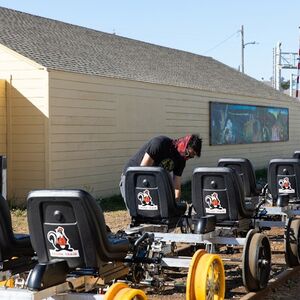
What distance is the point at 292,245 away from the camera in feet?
27.1

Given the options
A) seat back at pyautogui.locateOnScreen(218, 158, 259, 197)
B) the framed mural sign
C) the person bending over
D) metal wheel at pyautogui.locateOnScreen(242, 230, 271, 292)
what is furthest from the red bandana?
the framed mural sign

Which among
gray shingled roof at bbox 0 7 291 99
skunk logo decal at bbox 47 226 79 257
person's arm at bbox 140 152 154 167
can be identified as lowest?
skunk logo decal at bbox 47 226 79 257

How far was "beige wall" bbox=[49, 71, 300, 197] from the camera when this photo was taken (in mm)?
14500

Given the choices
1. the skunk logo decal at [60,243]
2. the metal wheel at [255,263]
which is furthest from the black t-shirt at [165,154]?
the skunk logo decal at [60,243]

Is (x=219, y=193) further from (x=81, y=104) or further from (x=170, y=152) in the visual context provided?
(x=81, y=104)

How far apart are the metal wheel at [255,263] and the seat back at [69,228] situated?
1.98 metres

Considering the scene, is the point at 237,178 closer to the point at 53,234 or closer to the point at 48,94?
the point at 53,234

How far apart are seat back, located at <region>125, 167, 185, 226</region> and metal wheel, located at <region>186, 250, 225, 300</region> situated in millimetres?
1489

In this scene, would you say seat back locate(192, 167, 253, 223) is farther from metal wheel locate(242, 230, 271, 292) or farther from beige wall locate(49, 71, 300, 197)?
beige wall locate(49, 71, 300, 197)

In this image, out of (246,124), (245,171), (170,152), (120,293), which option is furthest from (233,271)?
(246,124)

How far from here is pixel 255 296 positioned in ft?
22.8

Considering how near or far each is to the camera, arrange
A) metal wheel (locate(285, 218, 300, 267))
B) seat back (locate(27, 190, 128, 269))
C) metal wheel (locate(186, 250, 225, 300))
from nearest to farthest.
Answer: seat back (locate(27, 190, 128, 269)), metal wheel (locate(186, 250, 225, 300)), metal wheel (locate(285, 218, 300, 267))

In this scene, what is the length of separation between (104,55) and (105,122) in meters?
3.81

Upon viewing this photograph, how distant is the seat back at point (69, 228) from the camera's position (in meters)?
5.15
